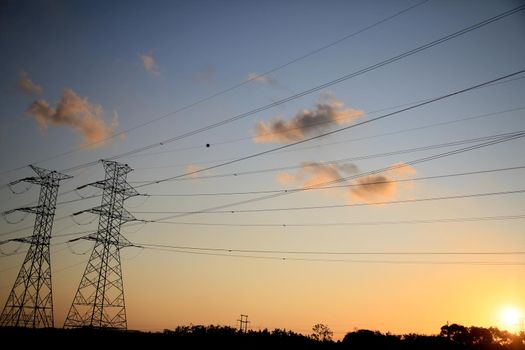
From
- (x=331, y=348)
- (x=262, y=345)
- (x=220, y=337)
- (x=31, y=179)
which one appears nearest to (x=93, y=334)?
(x=220, y=337)

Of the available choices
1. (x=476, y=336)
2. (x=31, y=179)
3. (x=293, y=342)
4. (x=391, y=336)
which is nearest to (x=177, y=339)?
(x=293, y=342)

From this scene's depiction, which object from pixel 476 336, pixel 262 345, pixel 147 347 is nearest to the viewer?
pixel 147 347

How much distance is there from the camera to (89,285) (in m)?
41.2

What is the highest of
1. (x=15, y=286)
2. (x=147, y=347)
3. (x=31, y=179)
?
(x=31, y=179)

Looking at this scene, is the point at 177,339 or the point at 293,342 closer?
the point at 177,339

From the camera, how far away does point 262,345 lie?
1638 inches

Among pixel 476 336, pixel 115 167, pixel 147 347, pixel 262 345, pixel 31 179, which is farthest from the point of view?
pixel 476 336

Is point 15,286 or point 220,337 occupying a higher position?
point 15,286

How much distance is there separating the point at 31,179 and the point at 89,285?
53.4 feet

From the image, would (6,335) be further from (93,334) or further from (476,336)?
(476,336)

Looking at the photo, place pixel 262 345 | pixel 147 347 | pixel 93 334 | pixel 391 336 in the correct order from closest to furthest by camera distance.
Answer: pixel 147 347
pixel 93 334
pixel 262 345
pixel 391 336

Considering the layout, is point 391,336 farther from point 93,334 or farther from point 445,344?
point 93,334

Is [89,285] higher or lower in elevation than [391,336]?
higher

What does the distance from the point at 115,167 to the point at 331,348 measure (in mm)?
30928
